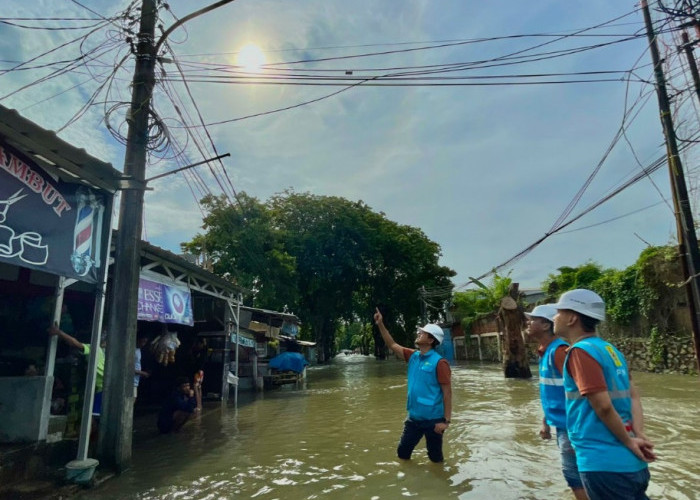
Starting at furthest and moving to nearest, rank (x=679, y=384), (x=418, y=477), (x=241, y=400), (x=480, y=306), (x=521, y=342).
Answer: (x=480, y=306), (x=521, y=342), (x=241, y=400), (x=679, y=384), (x=418, y=477)

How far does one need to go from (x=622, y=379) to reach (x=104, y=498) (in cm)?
549

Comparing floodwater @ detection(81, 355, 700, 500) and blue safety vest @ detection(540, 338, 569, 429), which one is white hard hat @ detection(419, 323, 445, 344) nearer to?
blue safety vest @ detection(540, 338, 569, 429)

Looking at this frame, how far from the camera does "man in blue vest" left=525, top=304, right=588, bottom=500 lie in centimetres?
338

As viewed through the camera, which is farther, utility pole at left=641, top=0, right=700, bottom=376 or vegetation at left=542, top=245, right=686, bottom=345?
vegetation at left=542, top=245, right=686, bottom=345

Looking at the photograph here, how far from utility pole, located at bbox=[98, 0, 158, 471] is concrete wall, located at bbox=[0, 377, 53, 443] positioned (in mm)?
763

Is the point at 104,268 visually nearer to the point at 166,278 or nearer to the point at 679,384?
the point at 166,278

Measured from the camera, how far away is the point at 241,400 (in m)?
14.0

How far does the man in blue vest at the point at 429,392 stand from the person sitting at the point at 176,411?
5.44 m

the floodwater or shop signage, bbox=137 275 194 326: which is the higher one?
shop signage, bbox=137 275 194 326

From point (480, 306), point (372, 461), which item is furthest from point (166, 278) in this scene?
point (480, 306)

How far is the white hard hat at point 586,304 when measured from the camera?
261 cm

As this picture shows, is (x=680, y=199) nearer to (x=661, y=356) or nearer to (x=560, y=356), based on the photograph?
(x=661, y=356)

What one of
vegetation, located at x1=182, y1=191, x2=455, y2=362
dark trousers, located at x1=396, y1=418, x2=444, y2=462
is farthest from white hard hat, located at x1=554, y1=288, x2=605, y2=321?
vegetation, located at x1=182, y1=191, x2=455, y2=362

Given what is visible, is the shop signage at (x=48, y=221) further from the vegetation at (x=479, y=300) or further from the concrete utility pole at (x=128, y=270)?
the vegetation at (x=479, y=300)
